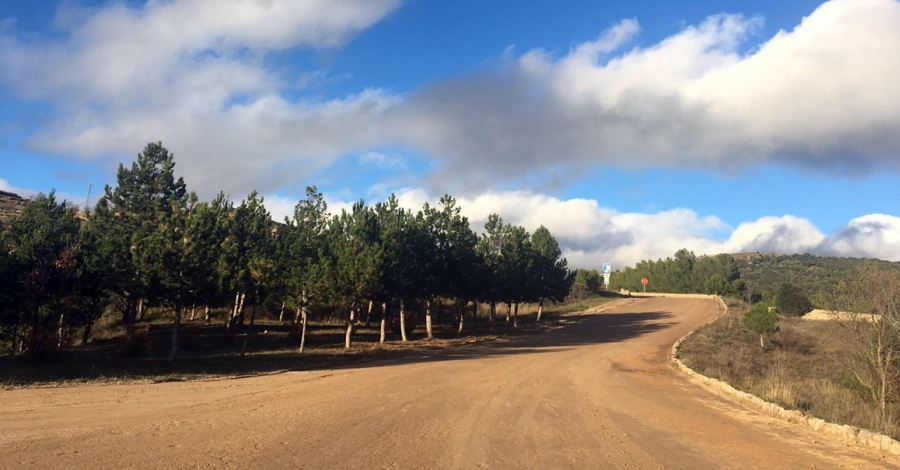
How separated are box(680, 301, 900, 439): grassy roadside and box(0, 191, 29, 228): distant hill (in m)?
63.0

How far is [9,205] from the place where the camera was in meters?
71.0

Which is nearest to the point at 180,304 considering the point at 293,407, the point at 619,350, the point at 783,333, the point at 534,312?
the point at 293,407

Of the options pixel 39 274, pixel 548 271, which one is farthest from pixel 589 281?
pixel 39 274

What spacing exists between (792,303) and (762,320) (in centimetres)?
2604

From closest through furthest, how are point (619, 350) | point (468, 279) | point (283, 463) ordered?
point (283, 463), point (619, 350), point (468, 279)

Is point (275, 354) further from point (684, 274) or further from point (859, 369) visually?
point (684, 274)

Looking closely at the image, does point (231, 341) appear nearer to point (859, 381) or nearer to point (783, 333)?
point (859, 381)

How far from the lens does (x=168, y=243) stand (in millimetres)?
25562

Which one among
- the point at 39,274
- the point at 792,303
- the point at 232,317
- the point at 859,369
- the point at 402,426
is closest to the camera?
the point at 402,426

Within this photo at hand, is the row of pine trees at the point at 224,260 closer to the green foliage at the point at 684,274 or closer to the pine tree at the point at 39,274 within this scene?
the pine tree at the point at 39,274

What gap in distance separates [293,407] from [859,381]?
1916 cm

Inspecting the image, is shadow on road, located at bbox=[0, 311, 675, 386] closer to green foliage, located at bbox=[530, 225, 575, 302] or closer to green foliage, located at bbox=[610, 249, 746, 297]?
green foliage, located at bbox=[530, 225, 575, 302]

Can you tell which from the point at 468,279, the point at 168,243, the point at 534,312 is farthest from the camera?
the point at 534,312

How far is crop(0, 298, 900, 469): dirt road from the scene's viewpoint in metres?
9.34
